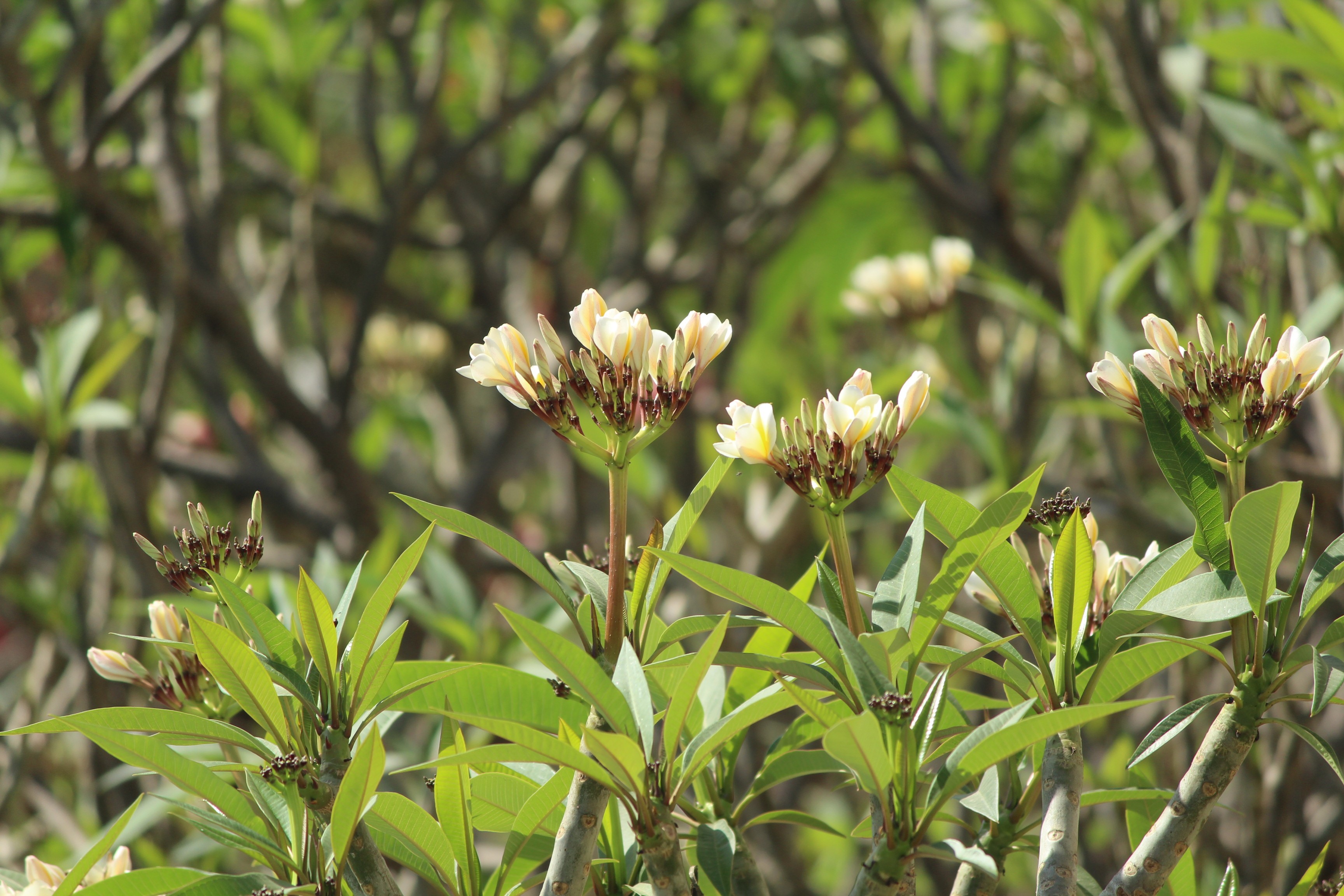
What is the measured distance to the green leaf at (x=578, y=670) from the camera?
640 millimetres

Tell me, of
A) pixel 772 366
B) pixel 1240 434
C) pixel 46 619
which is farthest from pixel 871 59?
pixel 46 619

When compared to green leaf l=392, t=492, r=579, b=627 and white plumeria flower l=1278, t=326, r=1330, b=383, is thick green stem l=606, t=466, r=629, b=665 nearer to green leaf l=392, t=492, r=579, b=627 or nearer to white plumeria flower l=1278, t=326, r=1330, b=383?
green leaf l=392, t=492, r=579, b=627

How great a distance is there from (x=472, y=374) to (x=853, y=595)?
0.29m

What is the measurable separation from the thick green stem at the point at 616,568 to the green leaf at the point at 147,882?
0.94 feet

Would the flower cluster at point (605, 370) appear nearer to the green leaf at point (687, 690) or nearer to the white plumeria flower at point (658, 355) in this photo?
the white plumeria flower at point (658, 355)

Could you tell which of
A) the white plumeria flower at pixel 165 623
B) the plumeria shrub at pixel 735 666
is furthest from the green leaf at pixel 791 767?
the white plumeria flower at pixel 165 623

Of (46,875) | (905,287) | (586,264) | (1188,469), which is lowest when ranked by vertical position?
(46,875)

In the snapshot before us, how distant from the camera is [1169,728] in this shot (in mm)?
745

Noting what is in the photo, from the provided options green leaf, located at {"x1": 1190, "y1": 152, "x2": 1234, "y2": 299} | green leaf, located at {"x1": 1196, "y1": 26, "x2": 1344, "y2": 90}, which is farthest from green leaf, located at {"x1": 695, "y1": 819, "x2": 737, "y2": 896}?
green leaf, located at {"x1": 1190, "y1": 152, "x2": 1234, "y2": 299}

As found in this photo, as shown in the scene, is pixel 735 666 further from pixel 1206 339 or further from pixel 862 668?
pixel 1206 339

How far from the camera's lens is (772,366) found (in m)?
2.94

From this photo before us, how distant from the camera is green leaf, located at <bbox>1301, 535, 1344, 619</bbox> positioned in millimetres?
679

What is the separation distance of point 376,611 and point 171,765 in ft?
0.50

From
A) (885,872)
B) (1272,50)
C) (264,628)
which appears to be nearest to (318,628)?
(264,628)
